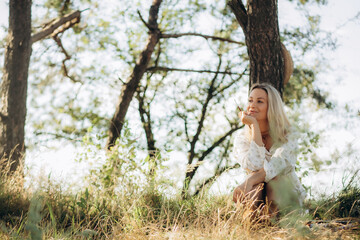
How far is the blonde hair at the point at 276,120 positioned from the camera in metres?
3.61

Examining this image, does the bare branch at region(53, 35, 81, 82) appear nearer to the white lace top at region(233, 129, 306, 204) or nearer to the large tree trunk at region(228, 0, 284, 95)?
the large tree trunk at region(228, 0, 284, 95)

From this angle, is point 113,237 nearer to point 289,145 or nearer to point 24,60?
point 289,145

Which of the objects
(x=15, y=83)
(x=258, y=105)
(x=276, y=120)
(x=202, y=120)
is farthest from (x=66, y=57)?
(x=276, y=120)

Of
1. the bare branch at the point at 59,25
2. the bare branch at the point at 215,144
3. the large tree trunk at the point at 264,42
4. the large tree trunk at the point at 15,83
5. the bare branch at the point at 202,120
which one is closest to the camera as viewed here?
the large tree trunk at the point at 264,42

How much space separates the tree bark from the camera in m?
7.46

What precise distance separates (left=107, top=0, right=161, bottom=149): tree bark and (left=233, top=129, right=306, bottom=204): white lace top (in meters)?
4.01

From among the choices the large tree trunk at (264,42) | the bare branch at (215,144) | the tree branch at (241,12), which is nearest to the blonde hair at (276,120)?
the large tree trunk at (264,42)

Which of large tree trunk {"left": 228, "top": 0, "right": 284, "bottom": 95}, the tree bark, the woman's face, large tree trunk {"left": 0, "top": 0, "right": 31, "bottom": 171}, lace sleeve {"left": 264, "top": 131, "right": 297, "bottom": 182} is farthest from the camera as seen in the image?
the tree bark

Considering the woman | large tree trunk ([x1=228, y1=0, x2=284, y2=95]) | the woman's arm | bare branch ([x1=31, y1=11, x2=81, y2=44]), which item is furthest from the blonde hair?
bare branch ([x1=31, y1=11, x2=81, y2=44])

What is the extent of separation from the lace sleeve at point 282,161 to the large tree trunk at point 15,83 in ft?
13.1

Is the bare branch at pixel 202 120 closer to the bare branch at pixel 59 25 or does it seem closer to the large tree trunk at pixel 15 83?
the bare branch at pixel 59 25

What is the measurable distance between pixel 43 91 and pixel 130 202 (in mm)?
7072

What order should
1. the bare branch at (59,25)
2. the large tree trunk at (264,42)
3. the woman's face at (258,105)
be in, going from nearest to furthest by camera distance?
the woman's face at (258,105) → the large tree trunk at (264,42) → the bare branch at (59,25)

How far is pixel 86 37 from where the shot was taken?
10211mm
